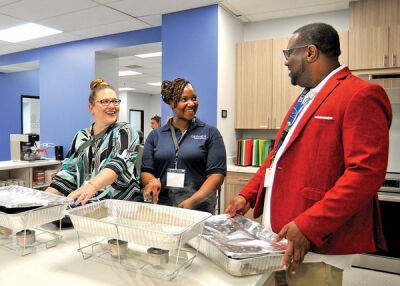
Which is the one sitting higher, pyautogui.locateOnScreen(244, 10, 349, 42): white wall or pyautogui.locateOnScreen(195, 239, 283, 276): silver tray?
pyautogui.locateOnScreen(244, 10, 349, 42): white wall

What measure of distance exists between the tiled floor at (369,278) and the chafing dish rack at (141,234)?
7.20 feet

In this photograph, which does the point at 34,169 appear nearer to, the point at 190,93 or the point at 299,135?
the point at 190,93

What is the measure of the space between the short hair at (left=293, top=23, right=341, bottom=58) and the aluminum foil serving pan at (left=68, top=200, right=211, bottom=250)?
72 centimetres

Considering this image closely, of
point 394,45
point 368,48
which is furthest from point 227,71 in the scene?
point 394,45

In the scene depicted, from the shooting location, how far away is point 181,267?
3.20 ft

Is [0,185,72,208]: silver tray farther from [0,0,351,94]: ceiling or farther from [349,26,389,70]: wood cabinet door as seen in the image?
[349,26,389,70]: wood cabinet door

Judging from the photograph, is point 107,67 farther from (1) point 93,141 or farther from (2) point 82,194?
(2) point 82,194

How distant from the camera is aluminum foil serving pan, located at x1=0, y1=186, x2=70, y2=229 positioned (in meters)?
1.10

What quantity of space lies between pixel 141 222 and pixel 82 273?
278 millimetres

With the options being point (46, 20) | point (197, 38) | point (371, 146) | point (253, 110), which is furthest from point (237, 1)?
point (371, 146)

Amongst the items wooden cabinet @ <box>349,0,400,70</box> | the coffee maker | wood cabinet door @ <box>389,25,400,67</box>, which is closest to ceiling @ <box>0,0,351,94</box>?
wooden cabinet @ <box>349,0,400,70</box>

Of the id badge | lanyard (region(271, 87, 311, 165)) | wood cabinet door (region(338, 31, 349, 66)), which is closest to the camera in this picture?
lanyard (region(271, 87, 311, 165))

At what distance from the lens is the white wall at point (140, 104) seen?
1193 centimetres

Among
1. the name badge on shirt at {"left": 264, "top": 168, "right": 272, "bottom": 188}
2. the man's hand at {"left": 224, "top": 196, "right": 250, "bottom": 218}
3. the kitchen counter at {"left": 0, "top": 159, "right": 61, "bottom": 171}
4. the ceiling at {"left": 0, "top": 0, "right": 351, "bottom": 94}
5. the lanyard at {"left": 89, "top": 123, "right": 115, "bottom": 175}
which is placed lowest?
the kitchen counter at {"left": 0, "top": 159, "right": 61, "bottom": 171}
